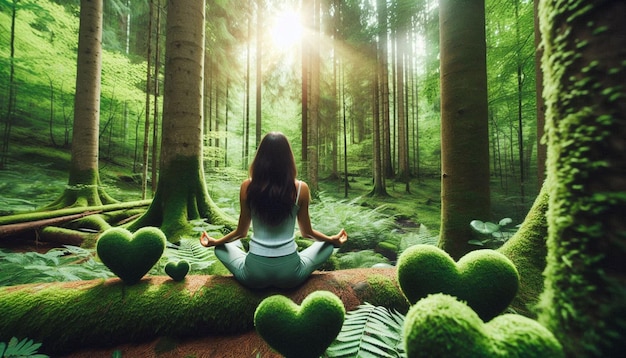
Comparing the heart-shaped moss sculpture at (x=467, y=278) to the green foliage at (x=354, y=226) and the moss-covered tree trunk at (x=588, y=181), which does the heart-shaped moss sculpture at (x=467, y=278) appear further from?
the green foliage at (x=354, y=226)

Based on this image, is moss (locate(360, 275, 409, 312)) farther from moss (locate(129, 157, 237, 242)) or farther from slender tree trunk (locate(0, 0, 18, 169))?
slender tree trunk (locate(0, 0, 18, 169))

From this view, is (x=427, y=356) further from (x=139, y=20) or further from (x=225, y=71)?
(x=139, y=20)

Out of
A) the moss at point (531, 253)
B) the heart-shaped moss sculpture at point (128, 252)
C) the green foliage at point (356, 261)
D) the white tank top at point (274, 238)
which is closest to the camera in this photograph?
the moss at point (531, 253)

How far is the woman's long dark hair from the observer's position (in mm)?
2262

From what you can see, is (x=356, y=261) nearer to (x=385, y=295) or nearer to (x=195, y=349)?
(x=385, y=295)

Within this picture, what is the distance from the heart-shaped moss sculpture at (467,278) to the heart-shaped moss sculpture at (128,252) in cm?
198

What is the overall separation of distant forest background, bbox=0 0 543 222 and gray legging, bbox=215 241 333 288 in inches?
217

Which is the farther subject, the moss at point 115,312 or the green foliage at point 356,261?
the green foliage at point 356,261

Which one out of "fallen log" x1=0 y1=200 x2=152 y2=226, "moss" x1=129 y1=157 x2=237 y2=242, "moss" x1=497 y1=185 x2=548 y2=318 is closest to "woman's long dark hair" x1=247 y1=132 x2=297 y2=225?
"moss" x1=497 y1=185 x2=548 y2=318

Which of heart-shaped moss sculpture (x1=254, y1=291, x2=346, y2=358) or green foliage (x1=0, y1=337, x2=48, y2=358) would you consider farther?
green foliage (x1=0, y1=337, x2=48, y2=358)

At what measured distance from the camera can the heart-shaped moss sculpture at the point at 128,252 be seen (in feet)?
6.20

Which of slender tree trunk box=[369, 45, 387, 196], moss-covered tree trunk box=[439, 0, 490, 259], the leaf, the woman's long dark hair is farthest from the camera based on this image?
slender tree trunk box=[369, 45, 387, 196]

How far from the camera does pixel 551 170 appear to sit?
842 mm

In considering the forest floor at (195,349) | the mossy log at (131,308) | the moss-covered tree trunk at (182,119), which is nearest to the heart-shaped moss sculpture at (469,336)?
the forest floor at (195,349)
